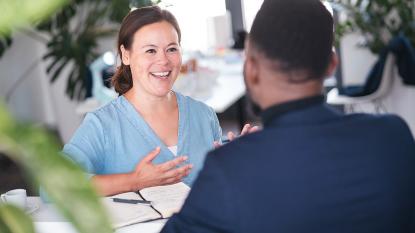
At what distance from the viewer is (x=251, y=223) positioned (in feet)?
3.22

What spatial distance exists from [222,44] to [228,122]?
3.20ft

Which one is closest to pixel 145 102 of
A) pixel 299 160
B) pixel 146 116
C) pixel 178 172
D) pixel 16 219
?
pixel 146 116

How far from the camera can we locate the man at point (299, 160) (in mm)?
984

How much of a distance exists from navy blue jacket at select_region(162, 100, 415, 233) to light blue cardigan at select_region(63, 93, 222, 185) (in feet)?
2.90

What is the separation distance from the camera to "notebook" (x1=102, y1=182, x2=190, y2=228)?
5.35ft

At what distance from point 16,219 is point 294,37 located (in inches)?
27.8

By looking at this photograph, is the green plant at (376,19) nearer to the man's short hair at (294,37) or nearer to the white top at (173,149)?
the white top at (173,149)

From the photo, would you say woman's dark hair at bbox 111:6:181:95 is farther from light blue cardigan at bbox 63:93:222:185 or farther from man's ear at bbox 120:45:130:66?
light blue cardigan at bbox 63:93:222:185

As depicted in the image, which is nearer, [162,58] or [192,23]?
[162,58]

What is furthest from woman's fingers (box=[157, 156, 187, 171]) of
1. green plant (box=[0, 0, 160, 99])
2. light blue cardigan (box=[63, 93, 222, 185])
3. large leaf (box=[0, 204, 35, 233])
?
green plant (box=[0, 0, 160, 99])

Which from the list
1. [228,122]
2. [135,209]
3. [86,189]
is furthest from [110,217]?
[228,122]

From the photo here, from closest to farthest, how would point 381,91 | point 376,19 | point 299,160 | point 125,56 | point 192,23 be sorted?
point 299,160
point 125,56
point 381,91
point 376,19
point 192,23

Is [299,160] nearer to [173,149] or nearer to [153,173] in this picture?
[153,173]

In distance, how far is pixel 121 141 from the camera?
1928mm
